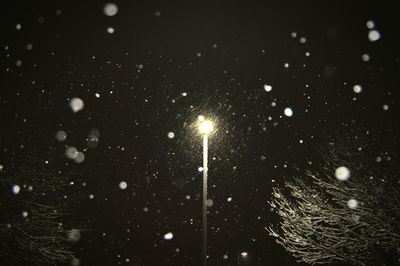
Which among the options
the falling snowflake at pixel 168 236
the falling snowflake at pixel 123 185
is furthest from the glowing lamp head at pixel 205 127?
the falling snowflake at pixel 168 236

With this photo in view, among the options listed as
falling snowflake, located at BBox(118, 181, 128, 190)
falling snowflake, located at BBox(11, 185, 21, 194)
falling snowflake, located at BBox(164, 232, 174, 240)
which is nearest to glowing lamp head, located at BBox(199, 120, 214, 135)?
falling snowflake, located at BBox(11, 185, 21, 194)

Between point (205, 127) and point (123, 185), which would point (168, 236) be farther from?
point (205, 127)

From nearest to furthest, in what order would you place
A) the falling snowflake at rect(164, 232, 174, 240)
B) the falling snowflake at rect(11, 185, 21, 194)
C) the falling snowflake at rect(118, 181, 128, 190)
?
the falling snowflake at rect(11, 185, 21, 194) < the falling snowflake at rect(118, 181, 128, 190) < the falling snowflake at rect(164, 232, 174, 240)

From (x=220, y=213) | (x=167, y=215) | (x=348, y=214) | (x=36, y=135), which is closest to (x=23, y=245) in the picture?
(x=36, y=135)

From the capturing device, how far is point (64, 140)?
50.6 ft

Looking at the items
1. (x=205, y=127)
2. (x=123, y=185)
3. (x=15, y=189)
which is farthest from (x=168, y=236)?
(x=205, y=127)

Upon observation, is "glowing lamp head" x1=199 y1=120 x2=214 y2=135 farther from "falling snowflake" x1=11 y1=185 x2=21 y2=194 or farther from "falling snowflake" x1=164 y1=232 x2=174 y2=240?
"falling snowflake" x1=164 y1=232 x2=174 y2=240

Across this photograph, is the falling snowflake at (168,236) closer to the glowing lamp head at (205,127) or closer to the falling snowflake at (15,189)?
the falling snowflake at (15,189)

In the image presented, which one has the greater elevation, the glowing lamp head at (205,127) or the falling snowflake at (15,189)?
the glowing lamp head at (205,127)

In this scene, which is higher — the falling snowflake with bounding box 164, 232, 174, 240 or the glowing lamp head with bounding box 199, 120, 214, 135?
the falling snowflake with bounding box 164, 232, 174, 240

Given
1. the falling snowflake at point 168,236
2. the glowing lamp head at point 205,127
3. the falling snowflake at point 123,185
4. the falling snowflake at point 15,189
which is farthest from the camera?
the falling snowflake at point 168,236

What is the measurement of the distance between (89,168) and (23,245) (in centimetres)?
989

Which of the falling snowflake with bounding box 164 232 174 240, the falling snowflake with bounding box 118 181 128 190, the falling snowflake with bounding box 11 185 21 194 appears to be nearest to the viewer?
the falling snowflake with bounding box 11 185 21 194

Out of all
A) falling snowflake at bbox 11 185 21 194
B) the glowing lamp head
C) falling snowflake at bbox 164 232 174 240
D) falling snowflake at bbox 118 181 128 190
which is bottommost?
falling snowflake at bbox 11 185 21 194
